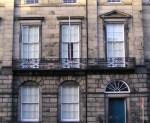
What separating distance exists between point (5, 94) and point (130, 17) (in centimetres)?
980

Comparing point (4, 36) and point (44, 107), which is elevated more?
point (4, 36)

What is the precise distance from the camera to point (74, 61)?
27.3 meters

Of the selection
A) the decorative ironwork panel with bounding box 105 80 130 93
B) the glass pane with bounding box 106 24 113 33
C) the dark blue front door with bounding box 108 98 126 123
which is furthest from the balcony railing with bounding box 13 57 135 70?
the dark blue front door with bounding box 108 98 126 123

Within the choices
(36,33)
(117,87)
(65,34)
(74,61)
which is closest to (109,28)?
(65,34)

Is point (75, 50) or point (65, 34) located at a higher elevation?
point (65, 34)

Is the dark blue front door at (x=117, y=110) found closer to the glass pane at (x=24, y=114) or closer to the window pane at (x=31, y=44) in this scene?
the glass pane at (x=24, y=114)

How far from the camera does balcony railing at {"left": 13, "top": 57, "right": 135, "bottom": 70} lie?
2702 cm

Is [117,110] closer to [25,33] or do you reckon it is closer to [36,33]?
[36,33]

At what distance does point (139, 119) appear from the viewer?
26.5 metres

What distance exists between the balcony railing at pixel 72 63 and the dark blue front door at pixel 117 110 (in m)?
2.25

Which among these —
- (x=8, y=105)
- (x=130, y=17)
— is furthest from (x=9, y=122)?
(x=130, y=17)

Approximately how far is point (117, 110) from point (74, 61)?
170 inches

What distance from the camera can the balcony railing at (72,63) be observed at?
88.6ft

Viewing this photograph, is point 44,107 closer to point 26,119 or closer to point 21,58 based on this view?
point 26,119
